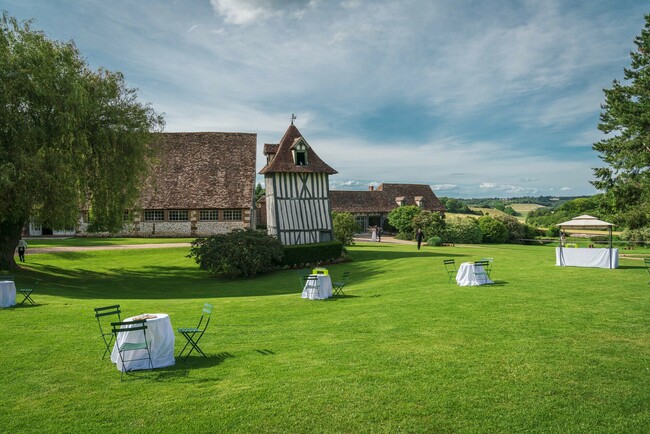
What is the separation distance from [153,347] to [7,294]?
25.1ft

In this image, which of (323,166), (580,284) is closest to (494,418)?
(580,284)

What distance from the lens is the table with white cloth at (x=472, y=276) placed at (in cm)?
1358

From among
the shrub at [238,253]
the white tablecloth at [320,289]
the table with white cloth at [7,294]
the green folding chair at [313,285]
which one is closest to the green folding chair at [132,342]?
the green folding chair at [313,285]

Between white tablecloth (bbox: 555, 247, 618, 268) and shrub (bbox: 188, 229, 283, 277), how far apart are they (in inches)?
489

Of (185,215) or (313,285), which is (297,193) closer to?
(185,215)

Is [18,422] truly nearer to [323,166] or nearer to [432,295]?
[432,295]

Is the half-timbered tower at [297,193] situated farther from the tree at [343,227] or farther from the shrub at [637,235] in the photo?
the shrub at [637,235]

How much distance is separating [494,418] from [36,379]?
21.1 feet

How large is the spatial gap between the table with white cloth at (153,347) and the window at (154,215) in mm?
27698

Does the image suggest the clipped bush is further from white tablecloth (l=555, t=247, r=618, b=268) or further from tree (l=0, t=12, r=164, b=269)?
white tablecloth (l=555, t=247, r=618, b=268)

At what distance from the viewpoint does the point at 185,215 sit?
109 feet

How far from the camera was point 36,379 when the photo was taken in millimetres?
6527

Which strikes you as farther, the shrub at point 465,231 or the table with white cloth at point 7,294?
the shrub at point 465,231

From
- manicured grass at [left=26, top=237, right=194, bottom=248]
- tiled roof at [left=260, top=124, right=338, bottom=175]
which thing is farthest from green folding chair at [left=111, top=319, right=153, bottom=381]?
manicured grass at [left=26, top=237, right=194, bottom=248]
